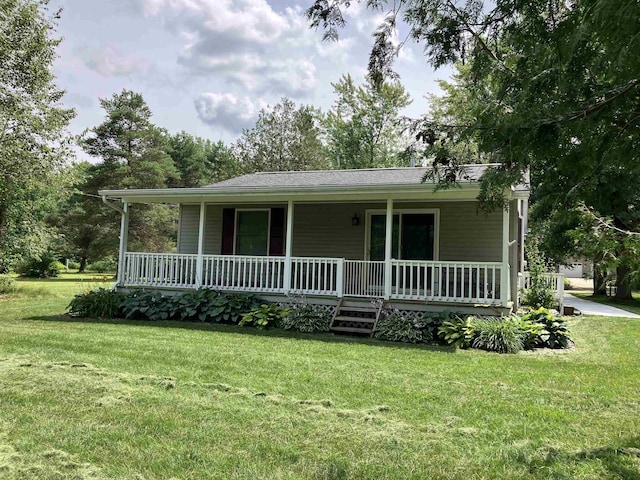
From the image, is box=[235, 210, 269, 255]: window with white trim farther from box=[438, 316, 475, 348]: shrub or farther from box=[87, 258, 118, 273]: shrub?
box=[87, 258, 118, 273]: shrub

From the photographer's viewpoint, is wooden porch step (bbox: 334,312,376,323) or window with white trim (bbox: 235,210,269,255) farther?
window with white trim (bbox: 235,210,269,255)

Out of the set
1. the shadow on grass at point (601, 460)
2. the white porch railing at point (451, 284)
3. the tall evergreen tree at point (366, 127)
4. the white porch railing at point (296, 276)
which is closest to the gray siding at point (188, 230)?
the white porch railing at point (296, 276)

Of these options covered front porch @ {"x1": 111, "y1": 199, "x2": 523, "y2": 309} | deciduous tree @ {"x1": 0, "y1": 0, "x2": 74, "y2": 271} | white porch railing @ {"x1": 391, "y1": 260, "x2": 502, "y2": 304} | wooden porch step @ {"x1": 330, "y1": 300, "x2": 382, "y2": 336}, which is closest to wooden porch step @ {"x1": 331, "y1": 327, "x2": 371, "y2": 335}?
wooden porch step @ {"x1": 330, "y1": 300, "x2": 382, "y2": 336}

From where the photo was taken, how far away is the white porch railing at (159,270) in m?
10.4

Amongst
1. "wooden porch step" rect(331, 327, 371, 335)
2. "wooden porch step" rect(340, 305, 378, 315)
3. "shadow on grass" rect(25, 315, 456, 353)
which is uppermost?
"wooden porch step" rect(340, 305, 378, 315)

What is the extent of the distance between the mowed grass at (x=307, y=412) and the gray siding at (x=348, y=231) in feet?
11.2

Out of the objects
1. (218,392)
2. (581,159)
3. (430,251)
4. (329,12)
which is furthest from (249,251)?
(581,159)

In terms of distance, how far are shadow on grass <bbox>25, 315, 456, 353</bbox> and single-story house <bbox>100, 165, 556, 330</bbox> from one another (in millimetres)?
1113

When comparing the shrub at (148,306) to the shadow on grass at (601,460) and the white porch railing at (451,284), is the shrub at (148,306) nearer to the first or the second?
the white porch railing at (451,284)

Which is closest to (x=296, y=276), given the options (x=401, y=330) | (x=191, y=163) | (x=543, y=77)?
(x=401, y=330)

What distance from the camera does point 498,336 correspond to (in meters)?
7.29

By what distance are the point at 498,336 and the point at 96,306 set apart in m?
7.95

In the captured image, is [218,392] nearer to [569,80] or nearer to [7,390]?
[7,390]

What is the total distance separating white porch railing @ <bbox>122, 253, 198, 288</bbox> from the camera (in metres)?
10.4
